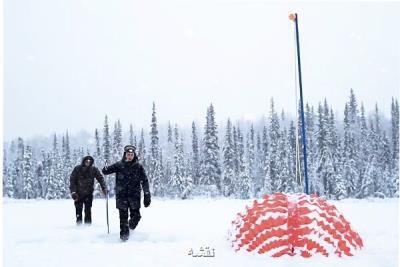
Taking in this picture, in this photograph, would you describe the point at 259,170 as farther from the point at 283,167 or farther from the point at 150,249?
the point at 150,249

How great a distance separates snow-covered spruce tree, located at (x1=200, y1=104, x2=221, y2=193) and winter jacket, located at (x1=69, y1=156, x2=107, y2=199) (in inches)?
1555

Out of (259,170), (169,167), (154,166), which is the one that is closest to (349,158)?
(259,170)

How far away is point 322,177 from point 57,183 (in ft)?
114

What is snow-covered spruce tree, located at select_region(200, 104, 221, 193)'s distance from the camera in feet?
173

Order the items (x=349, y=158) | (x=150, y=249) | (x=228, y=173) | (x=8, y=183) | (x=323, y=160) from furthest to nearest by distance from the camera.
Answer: (x=8, y=183), (x=228, y=173), (x=349, y=158), (x=323, y=160), (x=150, y=249)

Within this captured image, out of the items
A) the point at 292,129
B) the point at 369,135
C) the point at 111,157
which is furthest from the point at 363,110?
the point at 111,157

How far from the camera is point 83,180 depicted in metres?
12.6

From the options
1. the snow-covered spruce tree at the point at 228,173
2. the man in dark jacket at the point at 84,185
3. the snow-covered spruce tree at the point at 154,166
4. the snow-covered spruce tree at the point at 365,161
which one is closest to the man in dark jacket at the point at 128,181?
the man in dark jacket at the point at 84,185

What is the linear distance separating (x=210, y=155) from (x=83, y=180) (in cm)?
4097

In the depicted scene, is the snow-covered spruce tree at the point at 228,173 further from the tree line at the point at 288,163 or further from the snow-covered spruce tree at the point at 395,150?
the snow-covered spruce tree at the point at 395,150

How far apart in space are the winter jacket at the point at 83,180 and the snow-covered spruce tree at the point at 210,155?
130ft

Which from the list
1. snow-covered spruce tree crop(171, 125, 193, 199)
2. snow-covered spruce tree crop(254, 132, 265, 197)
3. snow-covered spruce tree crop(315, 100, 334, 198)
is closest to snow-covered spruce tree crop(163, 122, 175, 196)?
snow-covered spruce tree crop(171, 125, 193, 199)

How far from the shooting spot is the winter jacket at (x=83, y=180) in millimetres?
Result: 12562

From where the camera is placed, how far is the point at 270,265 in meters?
7.21
